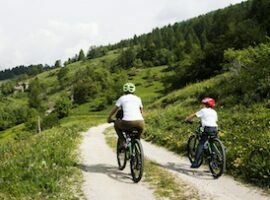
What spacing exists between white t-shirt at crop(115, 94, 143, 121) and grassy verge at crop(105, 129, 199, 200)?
70.8 inches

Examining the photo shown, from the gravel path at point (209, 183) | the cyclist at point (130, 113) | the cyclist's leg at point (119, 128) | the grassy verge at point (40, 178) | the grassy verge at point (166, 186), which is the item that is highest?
the cyclist at point (130, 113)

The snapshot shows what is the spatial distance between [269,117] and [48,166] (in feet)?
30.6

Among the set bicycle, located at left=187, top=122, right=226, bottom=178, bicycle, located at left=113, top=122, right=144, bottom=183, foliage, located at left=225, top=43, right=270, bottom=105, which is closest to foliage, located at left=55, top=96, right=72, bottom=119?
foliage, located at left=225, top=43, right=270, bottom=105

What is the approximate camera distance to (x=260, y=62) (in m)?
26.2

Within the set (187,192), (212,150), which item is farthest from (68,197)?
(212,150)

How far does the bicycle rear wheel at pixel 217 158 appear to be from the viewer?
492 inches

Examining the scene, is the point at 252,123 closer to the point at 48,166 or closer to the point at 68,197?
the point at 48,166

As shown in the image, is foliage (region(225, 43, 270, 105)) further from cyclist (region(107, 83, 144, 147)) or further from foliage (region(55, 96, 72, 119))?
foliage (region(55, 96, 72, 119))

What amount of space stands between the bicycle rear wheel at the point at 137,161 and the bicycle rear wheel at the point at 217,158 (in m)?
2.10

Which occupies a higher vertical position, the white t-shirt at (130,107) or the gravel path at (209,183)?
the white t-shirt at (130,107)

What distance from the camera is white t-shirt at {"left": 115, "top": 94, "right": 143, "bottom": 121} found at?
13180mm

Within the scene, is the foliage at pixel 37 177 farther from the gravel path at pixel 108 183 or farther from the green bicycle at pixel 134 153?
the green bicycle at pixel 134 153

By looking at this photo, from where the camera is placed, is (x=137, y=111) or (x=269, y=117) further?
(x=269, y=117)

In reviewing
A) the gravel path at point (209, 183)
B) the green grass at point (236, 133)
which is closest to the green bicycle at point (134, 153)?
the gravel path at point (209, 183)
